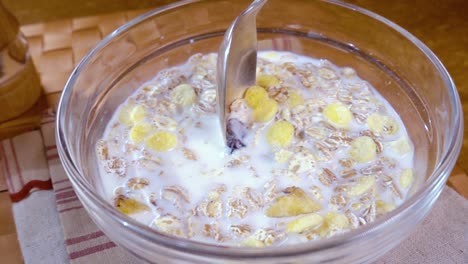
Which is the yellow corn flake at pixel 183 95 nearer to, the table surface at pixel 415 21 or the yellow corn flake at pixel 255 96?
the yellow corn flake at pixel 255 96

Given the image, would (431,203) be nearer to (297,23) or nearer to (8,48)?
(297,23)

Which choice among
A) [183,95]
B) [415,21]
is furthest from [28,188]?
[415,21]

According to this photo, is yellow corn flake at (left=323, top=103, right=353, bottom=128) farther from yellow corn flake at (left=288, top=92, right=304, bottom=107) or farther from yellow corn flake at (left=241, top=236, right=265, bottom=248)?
yellow corn flake at (left=241, top=236, right=265, bottom=248)

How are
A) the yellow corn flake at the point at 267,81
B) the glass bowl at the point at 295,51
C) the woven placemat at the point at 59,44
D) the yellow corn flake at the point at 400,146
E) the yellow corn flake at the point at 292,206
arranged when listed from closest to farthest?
the glass bowl at the point at 295,51, the yellow corn flake at the point at 292,206, the yellow corn flake at the point at 400,146, the yellow corn flake at the point at 267,81, the woven placemat at the point at 59,44

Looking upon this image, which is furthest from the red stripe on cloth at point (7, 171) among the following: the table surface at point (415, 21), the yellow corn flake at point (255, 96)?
the yellow corn flake at point (255, 96)

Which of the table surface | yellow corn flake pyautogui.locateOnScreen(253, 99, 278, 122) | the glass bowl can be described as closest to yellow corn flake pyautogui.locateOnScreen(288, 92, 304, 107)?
yellow corn flake pyautogui.locateOnScreen(253, 99, 278, 122)

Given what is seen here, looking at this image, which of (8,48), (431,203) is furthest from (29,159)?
(431,203)
